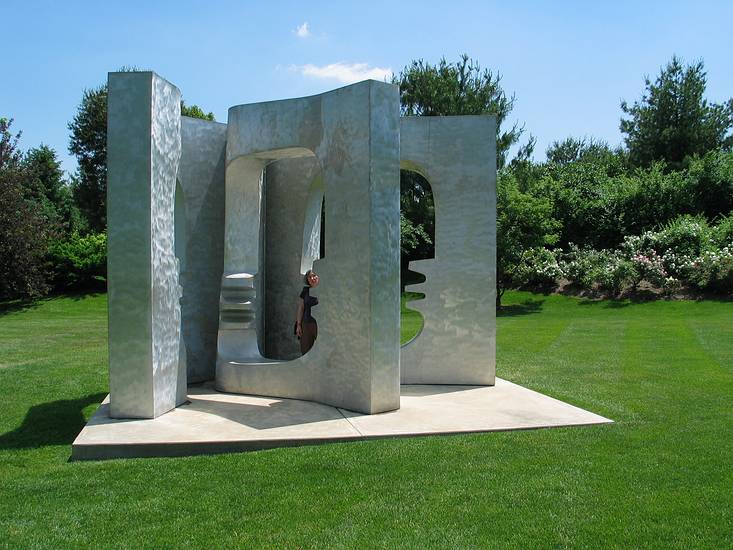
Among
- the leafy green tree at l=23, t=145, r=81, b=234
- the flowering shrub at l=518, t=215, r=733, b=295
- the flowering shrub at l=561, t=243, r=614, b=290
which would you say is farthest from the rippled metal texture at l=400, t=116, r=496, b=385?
the leafy green tree at l=23, t=145, r=81, b=234

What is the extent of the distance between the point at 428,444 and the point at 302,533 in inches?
80.3

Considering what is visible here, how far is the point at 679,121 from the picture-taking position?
34.3 metres

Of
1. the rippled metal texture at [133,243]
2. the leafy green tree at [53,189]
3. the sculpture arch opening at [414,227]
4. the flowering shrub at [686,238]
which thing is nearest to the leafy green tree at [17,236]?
the leafy green tree at [53,189]

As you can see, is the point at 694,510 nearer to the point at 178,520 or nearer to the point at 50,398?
the point at 178,520

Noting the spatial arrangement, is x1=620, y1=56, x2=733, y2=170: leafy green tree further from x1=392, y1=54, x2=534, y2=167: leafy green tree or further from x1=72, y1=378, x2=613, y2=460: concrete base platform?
x1=72, y1=378, x2=613, y2=460: concrete base platform

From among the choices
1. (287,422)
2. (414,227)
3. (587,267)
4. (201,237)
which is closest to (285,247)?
(201,237)

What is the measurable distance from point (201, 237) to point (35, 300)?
1889 cm

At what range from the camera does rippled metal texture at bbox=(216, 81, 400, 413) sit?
6.88m

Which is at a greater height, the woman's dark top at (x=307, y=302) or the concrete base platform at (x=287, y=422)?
the woman's dark top at (x=307, y=302)

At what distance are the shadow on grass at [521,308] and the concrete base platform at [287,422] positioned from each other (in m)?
12.8

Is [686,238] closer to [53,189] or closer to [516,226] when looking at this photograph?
[516,226]

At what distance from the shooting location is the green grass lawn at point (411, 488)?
390cm

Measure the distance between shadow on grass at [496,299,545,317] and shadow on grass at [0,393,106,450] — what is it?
1447 centimetres

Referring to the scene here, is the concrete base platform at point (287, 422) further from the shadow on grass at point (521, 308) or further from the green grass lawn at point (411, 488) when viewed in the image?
the shadow on grass at point (521, 308)
